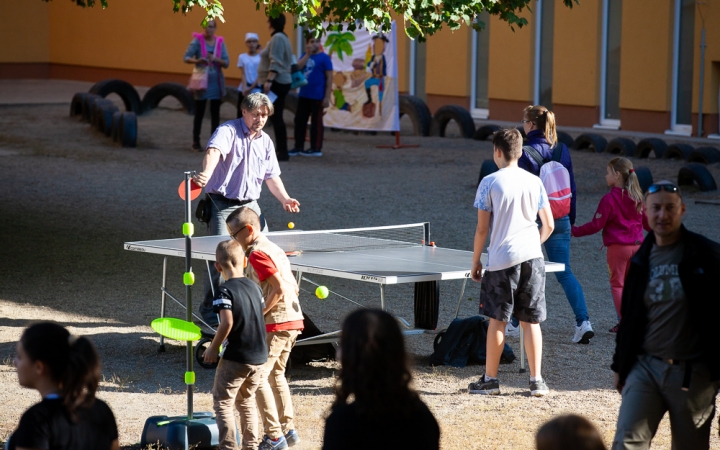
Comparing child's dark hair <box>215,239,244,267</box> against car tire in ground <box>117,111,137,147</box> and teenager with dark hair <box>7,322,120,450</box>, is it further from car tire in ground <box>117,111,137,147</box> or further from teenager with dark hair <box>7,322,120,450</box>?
car tire in ground <box>117,111,137,147</box>

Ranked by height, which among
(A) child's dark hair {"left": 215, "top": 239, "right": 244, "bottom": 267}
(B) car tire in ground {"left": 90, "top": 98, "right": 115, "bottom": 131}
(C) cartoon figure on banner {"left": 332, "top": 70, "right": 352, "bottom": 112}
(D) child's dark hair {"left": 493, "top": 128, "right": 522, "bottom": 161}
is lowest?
(A) child's dark hair {"left": 215, "top": 239, "right": 244, "bottom": 267}

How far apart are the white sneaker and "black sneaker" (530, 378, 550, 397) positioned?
4.42 ft

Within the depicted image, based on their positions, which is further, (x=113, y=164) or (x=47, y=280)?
(x=113, y=164)

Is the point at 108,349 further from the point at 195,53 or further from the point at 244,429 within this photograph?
the point at 195,53

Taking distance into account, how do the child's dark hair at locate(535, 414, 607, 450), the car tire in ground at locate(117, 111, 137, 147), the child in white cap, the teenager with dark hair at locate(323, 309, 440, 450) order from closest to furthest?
the child's dark hair at locate(535, 414, 607, 450) → the teenager with dark hair at locate(323, 309, 440, 450) → the child in white cap → the car tire in ground at locate(117, 111, 137, 147)

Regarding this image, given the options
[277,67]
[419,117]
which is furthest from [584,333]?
[419,117]

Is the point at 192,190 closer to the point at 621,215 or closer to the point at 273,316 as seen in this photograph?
the point at 273,316

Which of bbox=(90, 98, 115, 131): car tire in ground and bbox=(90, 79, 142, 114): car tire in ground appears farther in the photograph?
bbox=(90, 79, 142, 114): car tire in ground

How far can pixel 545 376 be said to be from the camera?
6496 mm

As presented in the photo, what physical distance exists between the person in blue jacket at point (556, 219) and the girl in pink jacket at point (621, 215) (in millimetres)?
142

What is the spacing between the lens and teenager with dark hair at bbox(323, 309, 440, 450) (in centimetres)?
274

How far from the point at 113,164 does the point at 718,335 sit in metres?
13.9

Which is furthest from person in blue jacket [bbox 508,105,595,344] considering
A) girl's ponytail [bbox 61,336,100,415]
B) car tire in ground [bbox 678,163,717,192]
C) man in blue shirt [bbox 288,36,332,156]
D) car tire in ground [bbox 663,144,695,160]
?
car tire in ground [bbox 663,144,695,160]

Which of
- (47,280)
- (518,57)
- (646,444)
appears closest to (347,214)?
(47,280)
